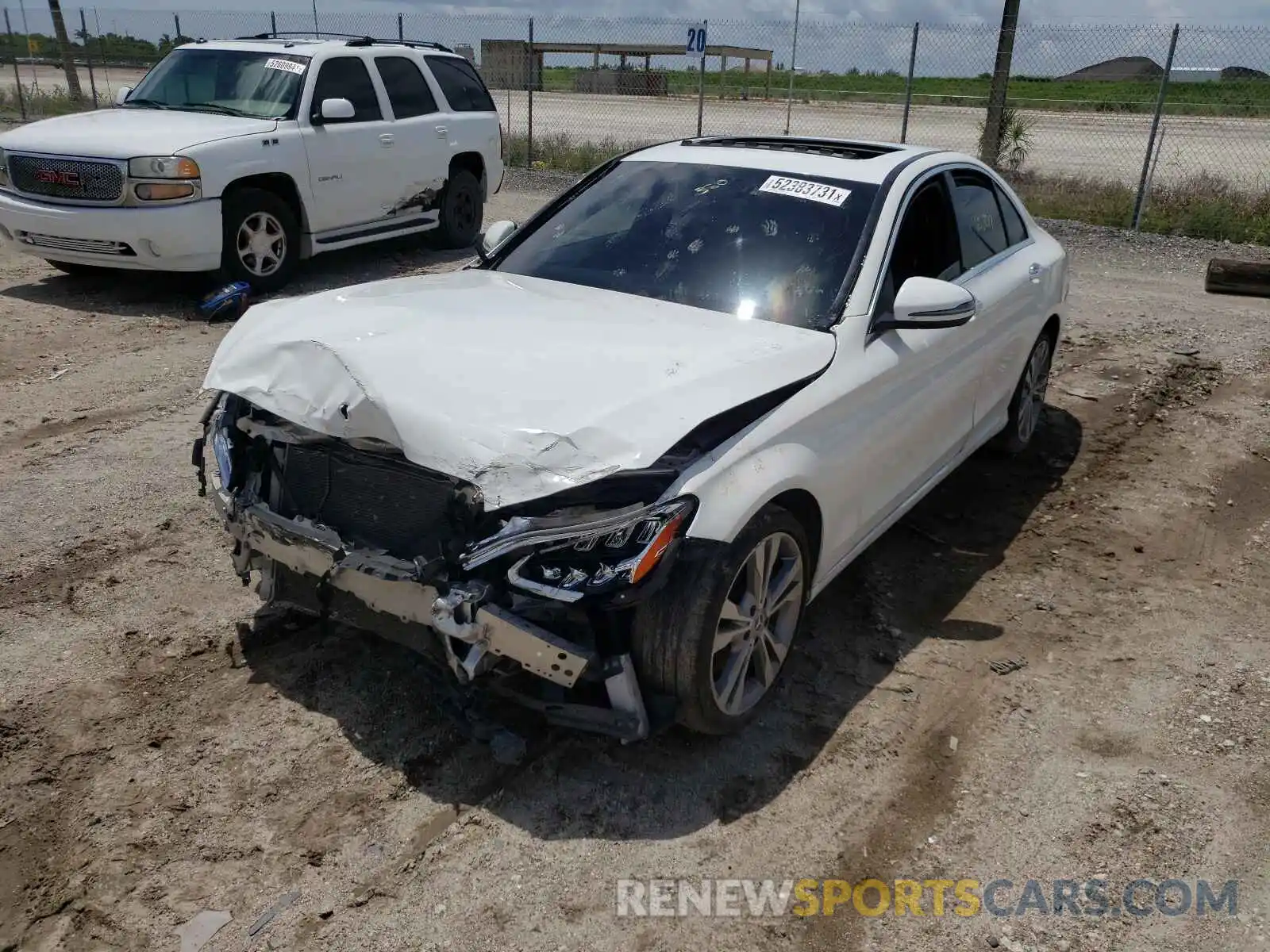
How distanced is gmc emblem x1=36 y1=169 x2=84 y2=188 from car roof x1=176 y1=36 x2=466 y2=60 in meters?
2.12

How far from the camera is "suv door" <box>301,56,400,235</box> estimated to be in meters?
9.09

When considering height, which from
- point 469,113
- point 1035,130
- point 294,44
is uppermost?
point 294,44

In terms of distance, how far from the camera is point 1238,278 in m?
9.99

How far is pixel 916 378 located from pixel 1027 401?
2094 millimetres

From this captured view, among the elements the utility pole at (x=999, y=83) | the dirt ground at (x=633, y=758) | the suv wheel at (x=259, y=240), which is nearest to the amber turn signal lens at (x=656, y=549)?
the dirt ground at (x=633, y=758)

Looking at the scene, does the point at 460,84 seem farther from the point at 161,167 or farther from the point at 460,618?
the point at 460,618

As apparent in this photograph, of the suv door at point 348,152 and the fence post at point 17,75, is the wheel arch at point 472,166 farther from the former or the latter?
the fence post at point 17,75

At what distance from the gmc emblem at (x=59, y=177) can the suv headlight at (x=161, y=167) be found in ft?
1.71

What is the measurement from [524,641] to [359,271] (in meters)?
8.09

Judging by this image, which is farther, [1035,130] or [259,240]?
[1035,130]

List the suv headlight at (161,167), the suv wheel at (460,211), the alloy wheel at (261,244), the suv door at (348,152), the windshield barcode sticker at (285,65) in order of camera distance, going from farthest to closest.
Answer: the suv wheel at (460,211) → the windshield barcode sticker at (285,65) → the suv door at (348,152) → the alloy wheel at (261,244) → the suv headlight at (161,167)

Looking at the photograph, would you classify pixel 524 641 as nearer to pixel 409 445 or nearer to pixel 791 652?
pixel 409 445

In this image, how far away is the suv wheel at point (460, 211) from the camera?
35.7 ft

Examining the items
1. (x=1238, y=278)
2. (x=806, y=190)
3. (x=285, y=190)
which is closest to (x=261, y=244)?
(x=285, y=190)
